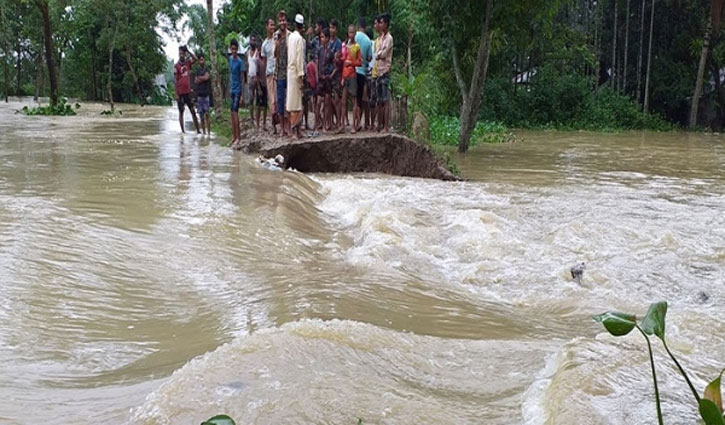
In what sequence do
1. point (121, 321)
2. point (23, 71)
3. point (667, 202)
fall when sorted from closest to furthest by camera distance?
point (121, 321), point (667, 202), point (23, 71)

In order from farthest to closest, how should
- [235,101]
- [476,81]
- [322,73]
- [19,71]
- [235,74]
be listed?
[19,71], [476,81], [235,74], [235,101], [322,73]

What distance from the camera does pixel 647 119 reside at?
27047 mm

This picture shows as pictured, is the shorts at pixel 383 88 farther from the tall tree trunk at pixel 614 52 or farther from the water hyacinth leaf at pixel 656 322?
the tall tree trunk at pixel 614 52

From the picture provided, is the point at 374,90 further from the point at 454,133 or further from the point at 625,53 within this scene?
the point at 625,53

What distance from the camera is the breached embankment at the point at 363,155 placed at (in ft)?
32.3

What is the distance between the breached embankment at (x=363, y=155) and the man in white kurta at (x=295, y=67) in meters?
0.57

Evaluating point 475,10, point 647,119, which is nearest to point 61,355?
point 475,10

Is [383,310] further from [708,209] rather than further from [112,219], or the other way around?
[708,209]

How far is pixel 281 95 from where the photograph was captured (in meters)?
10.0

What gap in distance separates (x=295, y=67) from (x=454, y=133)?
784 centimetres

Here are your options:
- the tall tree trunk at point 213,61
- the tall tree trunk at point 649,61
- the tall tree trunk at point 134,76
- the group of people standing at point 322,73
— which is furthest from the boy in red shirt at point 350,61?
the tall tree trunk at point 134,76

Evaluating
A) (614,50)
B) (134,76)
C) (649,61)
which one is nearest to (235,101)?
(649,61)

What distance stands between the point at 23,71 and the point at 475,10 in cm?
4631

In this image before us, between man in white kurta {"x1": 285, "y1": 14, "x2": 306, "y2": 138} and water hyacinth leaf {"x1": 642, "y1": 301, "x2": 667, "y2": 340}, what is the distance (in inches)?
334
